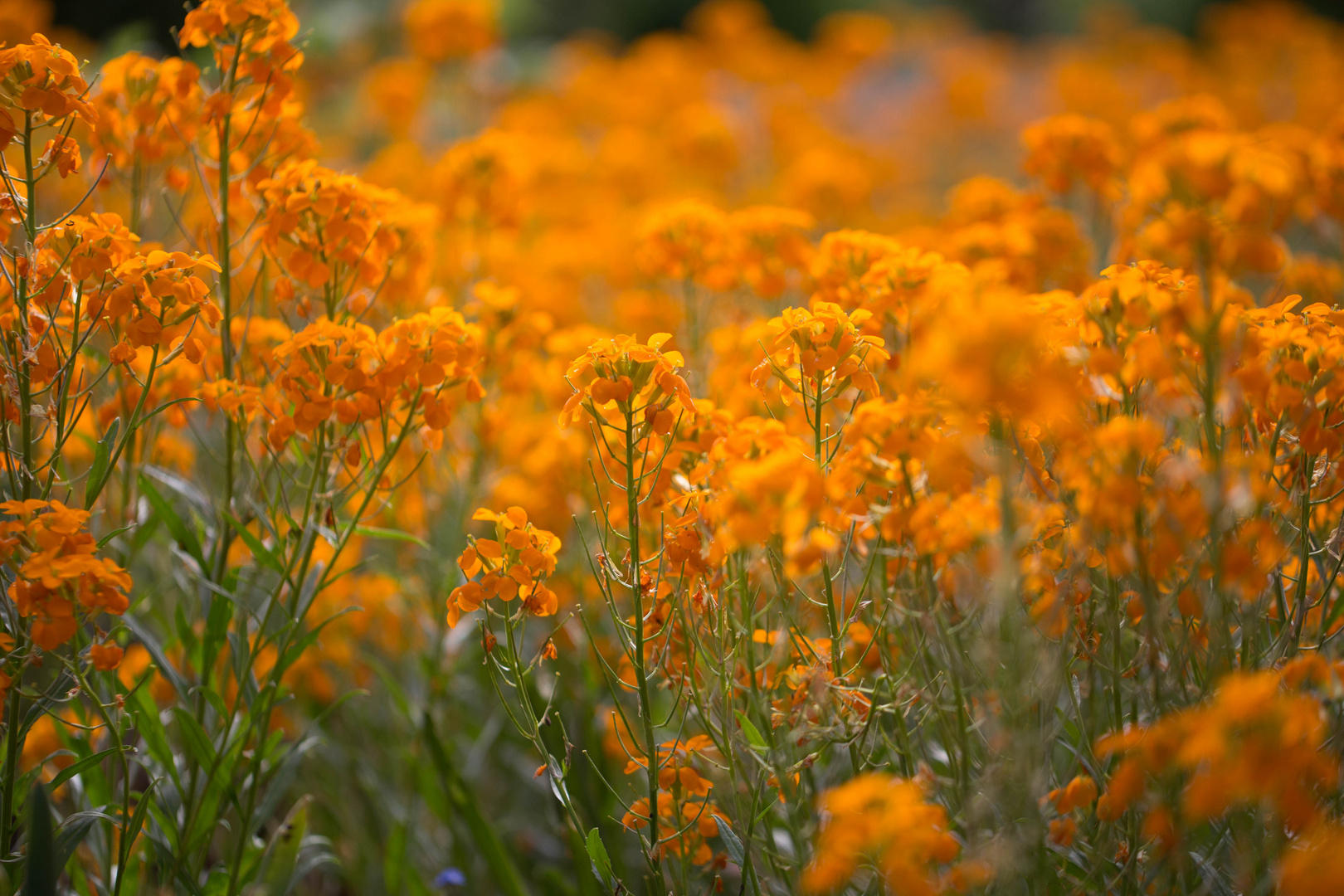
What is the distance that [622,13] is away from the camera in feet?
55.1

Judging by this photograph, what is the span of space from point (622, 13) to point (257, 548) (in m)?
17.2

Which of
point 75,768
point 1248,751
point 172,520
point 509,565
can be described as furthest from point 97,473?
point 1248,751

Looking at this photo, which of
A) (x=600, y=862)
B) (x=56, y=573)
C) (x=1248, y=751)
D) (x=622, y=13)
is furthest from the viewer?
(x=622, y=13)

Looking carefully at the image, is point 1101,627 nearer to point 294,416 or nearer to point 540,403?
point 294,416

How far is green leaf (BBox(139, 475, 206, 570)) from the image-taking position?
176cm

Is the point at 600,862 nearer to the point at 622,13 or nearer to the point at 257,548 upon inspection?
the point at 257,548

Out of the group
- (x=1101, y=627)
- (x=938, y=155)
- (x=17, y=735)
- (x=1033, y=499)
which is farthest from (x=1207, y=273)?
(x=938, y=155)

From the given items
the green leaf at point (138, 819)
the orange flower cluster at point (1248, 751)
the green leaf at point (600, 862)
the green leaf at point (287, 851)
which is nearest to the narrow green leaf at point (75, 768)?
the green leaf at point (138, 819)

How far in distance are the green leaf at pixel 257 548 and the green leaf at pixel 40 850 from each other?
510mm

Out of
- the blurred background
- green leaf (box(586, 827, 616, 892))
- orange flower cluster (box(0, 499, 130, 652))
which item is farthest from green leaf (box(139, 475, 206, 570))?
the blurred background

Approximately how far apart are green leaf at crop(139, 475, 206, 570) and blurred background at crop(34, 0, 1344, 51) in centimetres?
821

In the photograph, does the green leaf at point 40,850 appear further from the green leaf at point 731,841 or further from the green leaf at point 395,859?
the green leaf at point 731,841

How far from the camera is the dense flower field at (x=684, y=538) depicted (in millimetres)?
1243

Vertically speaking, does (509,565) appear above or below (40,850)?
above
